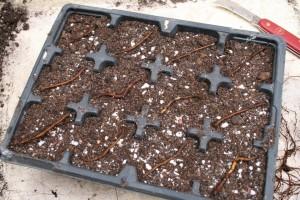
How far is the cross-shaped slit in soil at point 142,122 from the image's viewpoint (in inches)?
42.3

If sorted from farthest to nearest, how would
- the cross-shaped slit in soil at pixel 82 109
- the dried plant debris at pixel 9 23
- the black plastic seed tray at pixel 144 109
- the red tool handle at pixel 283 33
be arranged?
the dried plant debris at pixel 9 23
the red tool handle at pixel 283 33
the cross-shaped slit in soil at pixel 82 109
the black plastic seed tray at pixel 144 109

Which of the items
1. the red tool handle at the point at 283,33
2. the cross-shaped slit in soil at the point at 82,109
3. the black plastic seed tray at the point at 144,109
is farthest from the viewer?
the red tool handle at the point at 283,33

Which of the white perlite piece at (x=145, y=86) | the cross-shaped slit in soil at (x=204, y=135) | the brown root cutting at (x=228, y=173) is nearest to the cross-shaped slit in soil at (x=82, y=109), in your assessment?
the white perlite piece at (x=145, y=86)

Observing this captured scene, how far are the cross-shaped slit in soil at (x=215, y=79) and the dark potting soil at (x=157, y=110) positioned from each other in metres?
0.02

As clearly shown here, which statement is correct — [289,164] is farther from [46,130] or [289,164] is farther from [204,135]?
[46,130]

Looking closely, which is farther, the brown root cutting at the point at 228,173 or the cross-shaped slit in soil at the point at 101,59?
the cross-shaped slit in soil at the point at 101,59

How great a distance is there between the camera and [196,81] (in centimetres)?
114

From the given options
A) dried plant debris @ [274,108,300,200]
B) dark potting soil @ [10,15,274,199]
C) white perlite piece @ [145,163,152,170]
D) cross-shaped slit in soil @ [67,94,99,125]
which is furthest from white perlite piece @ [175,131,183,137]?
dried plant debris @ [274,108,300,200]

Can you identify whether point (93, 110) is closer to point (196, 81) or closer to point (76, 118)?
point (76, 118)

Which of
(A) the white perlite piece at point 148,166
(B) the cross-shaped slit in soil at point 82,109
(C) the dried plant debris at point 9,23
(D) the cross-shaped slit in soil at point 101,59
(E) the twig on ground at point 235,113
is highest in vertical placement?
(C) the dried plant debris at point 9,23

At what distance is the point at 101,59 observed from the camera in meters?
1.18

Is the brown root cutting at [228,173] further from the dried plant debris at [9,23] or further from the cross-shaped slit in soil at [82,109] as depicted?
the dried plant debris at [9,23]

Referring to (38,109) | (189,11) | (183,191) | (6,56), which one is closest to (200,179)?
(183,191)

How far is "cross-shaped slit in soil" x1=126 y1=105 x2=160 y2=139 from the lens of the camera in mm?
1073
